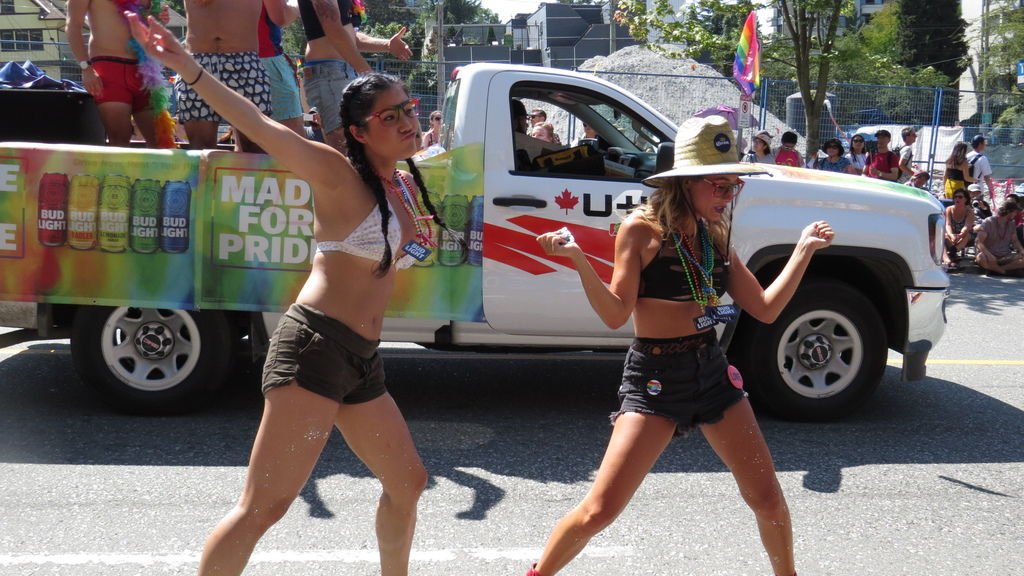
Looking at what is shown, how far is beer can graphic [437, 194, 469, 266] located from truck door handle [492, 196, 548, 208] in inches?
7.2

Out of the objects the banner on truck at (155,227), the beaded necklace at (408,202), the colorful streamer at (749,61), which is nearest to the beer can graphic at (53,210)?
the banner on truck at (155,227)

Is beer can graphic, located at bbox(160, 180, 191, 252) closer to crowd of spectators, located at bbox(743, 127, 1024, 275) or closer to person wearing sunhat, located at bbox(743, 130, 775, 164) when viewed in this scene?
crowd of spectators, located at bbox(743, 127, 1024, 275)

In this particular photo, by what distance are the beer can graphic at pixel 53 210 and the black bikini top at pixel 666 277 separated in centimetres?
368

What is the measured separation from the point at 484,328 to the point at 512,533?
172cm

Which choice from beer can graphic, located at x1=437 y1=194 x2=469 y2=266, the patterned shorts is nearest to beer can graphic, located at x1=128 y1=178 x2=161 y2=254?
the patterned shorts

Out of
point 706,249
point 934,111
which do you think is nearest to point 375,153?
point 706,249

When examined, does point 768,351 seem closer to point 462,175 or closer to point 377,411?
point 462,175

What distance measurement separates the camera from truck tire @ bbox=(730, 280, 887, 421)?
6.23 metres

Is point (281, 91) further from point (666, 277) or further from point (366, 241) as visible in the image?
point (666, 277)

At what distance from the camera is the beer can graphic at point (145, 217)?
5.81 metres

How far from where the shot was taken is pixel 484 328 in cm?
611

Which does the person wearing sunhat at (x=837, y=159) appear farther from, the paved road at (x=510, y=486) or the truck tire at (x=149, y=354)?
the truck tire at (x=149, y=354)

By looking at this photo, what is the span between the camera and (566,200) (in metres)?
6.06

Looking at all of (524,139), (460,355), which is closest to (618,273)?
(524,139)
